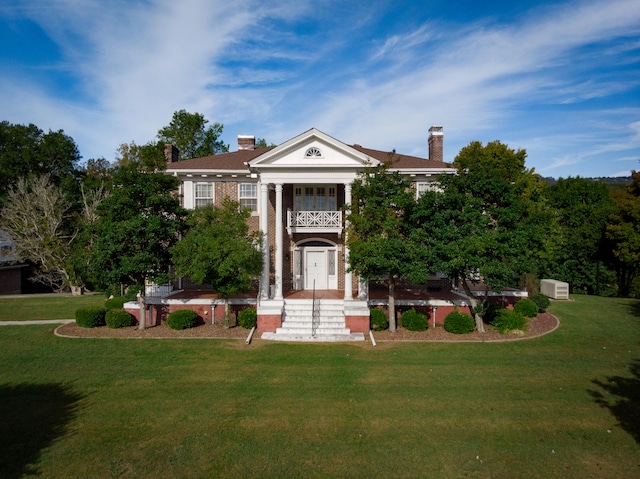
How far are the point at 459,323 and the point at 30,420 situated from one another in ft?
47.3

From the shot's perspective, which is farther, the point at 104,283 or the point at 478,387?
the point at 104,283

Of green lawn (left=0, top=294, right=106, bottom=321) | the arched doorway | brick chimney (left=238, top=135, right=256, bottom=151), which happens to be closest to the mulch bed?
green lawn (left=0, top=294, right=106, bottom=321)

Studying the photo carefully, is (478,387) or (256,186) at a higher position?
(256,186)

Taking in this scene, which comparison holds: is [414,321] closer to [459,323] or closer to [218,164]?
[459,323]

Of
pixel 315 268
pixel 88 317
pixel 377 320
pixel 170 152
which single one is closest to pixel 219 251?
pixel 315 268

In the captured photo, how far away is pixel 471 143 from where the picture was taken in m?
36.1

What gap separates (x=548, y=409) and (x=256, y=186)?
51.6 ft

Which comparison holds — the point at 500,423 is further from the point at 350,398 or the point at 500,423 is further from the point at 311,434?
the point at 311,434

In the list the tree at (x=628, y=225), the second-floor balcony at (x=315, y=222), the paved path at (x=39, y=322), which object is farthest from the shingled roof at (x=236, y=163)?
the tree at (x=628, y=225)

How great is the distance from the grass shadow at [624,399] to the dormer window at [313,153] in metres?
13.0

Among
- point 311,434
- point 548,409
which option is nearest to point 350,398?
point 311,434

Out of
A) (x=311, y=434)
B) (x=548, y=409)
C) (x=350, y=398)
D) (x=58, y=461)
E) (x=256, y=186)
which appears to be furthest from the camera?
(x=256, y=186)

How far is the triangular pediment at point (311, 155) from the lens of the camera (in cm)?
1695

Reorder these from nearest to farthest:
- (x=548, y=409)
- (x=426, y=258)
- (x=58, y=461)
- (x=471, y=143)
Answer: (x=58, y=461) → (x=548, y=409) → (x=426, y=258) → (x=471, y=143)
